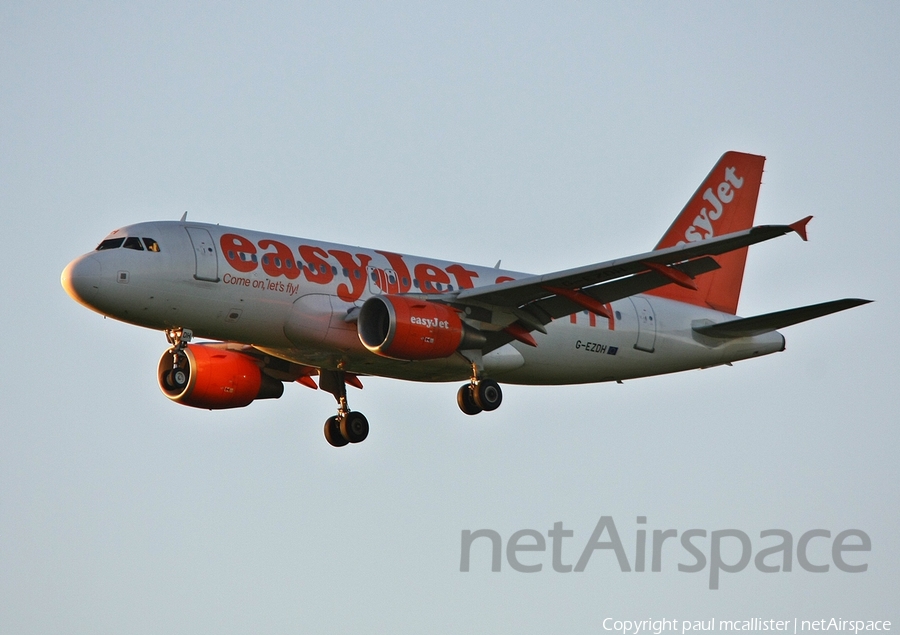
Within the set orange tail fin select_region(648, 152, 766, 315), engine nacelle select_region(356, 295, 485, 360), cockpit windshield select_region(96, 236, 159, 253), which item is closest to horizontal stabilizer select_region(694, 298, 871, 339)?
orange tail fin select_region(648, 152, 766, 315)

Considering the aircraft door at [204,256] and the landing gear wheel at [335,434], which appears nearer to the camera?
the aircraft door at [204,256]

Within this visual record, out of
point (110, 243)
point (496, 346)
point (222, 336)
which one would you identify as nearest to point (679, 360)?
point (496, 346)

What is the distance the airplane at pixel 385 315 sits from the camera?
36.3 m

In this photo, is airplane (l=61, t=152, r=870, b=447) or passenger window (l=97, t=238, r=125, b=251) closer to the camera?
airplane (l=61, t=152, r=870, b=447)

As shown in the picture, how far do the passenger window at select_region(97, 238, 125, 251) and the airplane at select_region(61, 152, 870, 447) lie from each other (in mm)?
45

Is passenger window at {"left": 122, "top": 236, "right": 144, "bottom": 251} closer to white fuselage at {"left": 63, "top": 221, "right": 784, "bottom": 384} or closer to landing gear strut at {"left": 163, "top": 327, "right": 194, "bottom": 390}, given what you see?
white fuselage at {"left": 63, "top": 221, "right": 784, "bottom": 384}

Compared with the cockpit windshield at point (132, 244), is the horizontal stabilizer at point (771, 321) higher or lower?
higher

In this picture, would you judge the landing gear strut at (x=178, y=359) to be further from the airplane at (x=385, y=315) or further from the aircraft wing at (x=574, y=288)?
the aircraft wing at (x=574, y=288)

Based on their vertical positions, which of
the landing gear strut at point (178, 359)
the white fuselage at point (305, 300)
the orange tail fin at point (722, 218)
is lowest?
the landing gear strut at point (178, 359)

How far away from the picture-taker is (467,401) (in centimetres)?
3959

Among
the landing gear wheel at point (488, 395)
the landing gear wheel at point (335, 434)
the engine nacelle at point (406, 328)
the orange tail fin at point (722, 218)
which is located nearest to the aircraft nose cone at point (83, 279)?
the engine nacelle at point (406, 328)

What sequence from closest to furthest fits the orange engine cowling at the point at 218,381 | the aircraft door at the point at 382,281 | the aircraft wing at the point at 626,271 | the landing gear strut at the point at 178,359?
1. the aircraft wing at the point at 626,271
2. the landing gear strut at the point at 178,359
3. the aircraft door at the point at 382,281
4. the orange engine cowling at the point at 218,381

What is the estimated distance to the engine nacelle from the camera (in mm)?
37062

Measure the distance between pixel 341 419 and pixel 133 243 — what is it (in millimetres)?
9589
